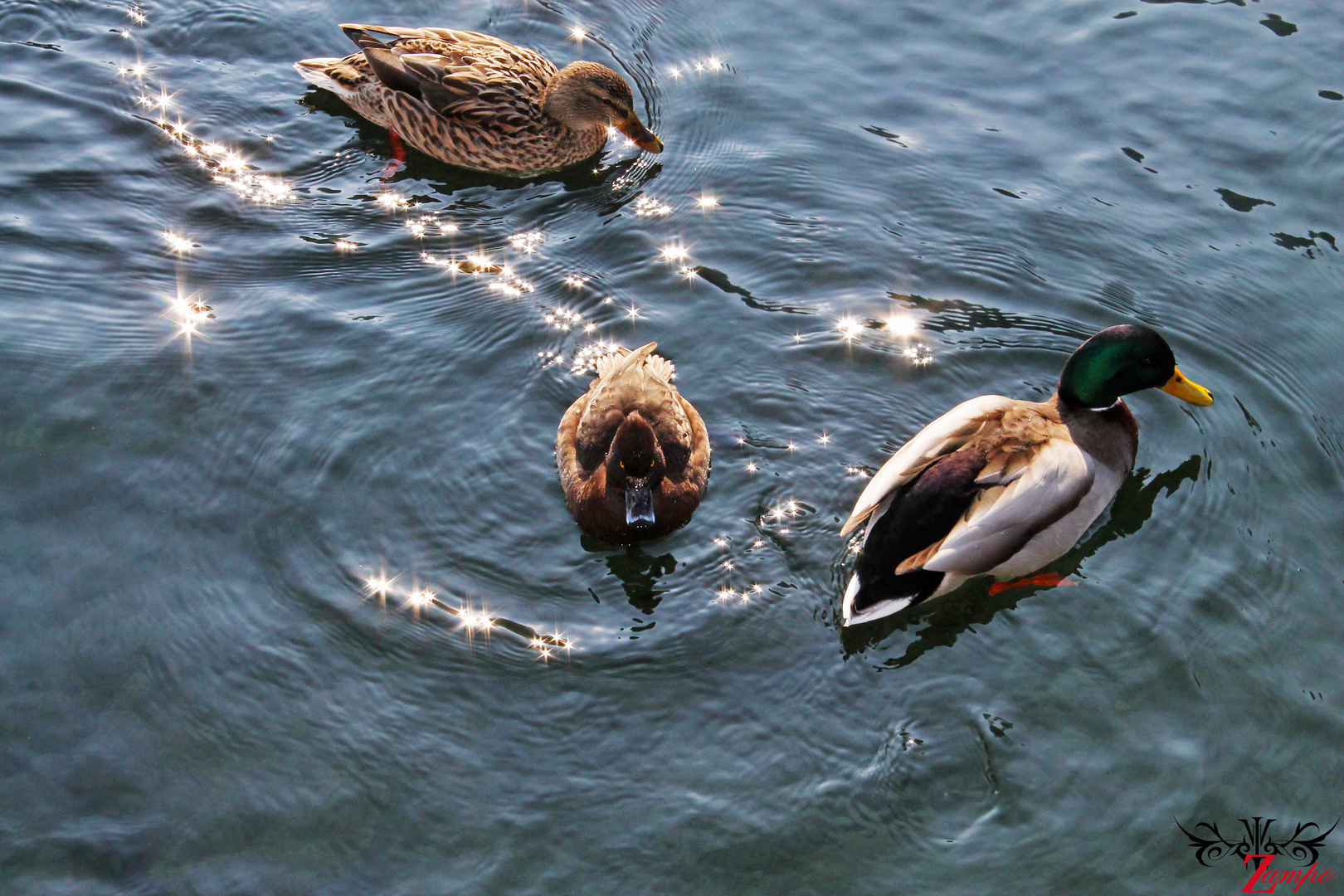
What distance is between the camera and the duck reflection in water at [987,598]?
17.7 feet

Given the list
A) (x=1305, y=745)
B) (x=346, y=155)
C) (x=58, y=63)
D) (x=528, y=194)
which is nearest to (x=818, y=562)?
(x=1305, y=745)

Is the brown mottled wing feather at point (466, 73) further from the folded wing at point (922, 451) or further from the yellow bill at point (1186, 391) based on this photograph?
the yellow bill at point (1186, 391)

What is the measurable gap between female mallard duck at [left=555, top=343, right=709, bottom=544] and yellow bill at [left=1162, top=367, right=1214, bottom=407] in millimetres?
2579

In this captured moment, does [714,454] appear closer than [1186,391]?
No

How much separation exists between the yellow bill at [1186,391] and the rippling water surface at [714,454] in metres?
0.32

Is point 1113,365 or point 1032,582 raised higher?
point 1113,365

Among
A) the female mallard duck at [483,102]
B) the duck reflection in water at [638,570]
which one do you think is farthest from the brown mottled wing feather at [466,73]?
the duck reflection in water at [638,570]

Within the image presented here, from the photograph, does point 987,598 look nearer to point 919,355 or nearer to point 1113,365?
point 1113,365

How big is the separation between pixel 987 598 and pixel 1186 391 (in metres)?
1.76

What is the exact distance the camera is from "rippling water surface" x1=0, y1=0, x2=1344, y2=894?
15.4 feet

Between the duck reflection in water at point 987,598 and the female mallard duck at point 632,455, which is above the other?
the female mallard duck at point 632,455

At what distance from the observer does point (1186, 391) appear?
20.5ft
